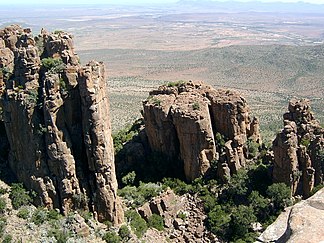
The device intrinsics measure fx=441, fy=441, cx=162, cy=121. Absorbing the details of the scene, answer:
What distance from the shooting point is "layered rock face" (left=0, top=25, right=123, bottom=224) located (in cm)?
3794

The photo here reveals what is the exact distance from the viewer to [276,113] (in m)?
113

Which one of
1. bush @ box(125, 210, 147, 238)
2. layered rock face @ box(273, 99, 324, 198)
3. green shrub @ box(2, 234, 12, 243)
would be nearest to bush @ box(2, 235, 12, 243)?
green shrub @ box(2, 234, 12, 243)

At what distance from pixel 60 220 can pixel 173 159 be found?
57.3 ft

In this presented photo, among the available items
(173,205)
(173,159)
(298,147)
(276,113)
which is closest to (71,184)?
(173,205)

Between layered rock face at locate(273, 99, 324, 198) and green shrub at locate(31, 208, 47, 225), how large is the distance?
914 inches

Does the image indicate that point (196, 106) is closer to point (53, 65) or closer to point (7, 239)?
point (53, 65)

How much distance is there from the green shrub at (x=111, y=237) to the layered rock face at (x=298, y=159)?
17.9 m

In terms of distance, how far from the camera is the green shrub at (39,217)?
35.7 m

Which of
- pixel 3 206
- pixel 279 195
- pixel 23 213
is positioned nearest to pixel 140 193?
pixel 23 213

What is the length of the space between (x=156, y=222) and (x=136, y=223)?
7.76 feet

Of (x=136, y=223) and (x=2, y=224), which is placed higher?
(x=2, y=224)

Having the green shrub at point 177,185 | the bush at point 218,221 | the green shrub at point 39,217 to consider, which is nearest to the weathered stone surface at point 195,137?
the green shrub at point 177,185

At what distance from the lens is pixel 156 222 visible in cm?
4184

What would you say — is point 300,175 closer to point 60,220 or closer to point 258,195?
point 258,195
